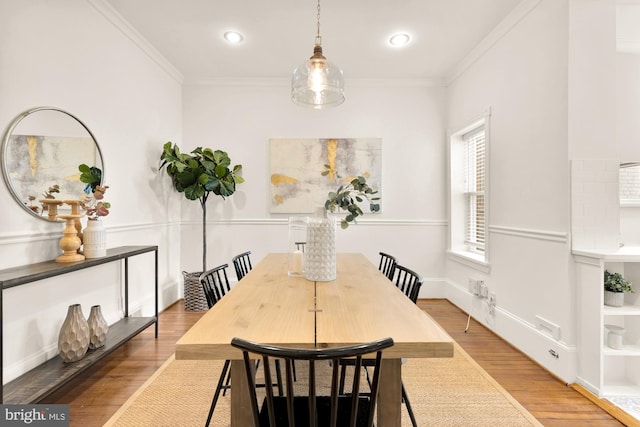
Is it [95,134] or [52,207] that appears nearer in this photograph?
[52,207]

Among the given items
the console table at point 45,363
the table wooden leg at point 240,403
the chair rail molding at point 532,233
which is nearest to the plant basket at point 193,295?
the console table at point 45,363

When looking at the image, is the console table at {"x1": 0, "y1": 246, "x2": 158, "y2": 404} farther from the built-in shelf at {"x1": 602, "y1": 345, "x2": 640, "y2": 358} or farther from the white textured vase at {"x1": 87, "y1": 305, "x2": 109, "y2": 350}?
the built-in shelf at {"x1": 602, "y1": 345, "x2": 640, "y2": 358}

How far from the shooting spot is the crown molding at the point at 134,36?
2.55 metres

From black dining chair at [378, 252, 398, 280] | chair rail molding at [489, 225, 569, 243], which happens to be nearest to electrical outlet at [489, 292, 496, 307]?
chair rail molding at [489, 225, 569, 243]

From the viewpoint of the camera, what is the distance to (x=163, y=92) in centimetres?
359

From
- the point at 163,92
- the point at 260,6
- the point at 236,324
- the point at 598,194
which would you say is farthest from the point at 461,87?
the point at 236,324

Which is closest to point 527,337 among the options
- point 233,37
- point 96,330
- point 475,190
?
point 475,190

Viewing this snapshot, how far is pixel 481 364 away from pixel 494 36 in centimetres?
282

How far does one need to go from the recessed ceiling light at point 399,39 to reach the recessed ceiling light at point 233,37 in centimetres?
145

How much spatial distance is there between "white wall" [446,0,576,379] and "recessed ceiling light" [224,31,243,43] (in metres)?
2.39

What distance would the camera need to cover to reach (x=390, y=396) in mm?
1114

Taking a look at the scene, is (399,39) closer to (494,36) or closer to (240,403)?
(494,36)

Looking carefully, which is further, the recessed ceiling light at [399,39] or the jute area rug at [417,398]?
the recessed ceiling light at [399,39]

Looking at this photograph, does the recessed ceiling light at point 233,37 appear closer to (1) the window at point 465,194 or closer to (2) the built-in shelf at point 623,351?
(1) the window at point 465,194
